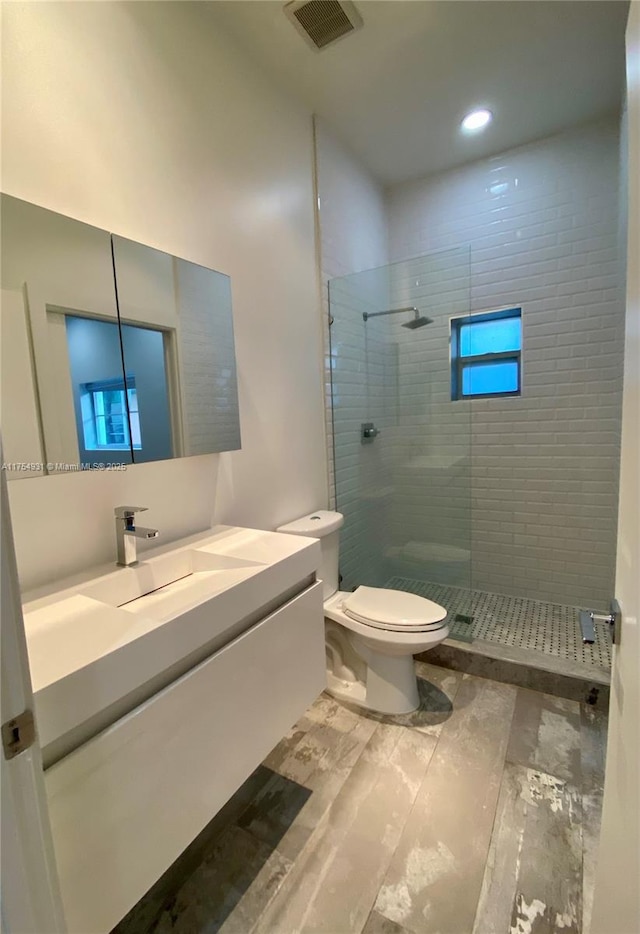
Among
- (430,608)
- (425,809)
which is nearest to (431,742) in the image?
(425,809)

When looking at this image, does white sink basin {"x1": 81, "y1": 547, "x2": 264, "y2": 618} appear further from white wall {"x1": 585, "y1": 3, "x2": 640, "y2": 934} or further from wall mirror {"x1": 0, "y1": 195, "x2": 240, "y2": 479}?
white wall {"x1": 585, "y1": 3, "x2": 640, "y2": 934}

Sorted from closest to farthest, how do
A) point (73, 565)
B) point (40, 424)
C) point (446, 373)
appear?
point (40, 424) < point (73, 565) < point (446, 373)

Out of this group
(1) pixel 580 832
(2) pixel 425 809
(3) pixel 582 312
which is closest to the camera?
(1) pixel 580 832

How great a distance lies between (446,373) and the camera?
2.70m

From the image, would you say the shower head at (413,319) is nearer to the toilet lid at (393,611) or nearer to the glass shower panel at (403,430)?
the glass shower panel at (403,430)

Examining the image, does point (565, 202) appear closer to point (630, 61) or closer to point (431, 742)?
point (630, 61)

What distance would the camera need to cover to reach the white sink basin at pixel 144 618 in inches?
28.8

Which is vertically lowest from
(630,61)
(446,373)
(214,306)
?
(446,373)

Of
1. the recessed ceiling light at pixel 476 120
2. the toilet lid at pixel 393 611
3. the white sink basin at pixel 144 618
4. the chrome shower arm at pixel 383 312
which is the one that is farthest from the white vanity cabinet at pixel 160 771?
the recessed ceiling light at pixel 476 120

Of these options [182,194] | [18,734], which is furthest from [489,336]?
[18,734]

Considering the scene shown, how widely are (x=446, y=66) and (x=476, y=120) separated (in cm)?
47

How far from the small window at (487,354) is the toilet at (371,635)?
1.37 m

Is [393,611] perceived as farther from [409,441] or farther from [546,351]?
[546,351]

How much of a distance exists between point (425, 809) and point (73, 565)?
1399 millimetres
